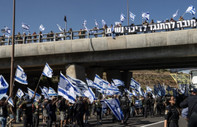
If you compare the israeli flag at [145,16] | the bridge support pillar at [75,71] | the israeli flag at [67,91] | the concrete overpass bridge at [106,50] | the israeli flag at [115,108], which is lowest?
the israeli flag at [115,108]

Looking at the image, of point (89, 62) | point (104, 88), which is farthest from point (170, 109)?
point (89, 62)

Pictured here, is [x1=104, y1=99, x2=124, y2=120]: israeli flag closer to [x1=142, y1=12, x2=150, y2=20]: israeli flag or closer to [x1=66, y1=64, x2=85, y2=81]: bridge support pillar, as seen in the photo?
[x1=66, y1=64, x2=85, y2=81]: bridge support pillar

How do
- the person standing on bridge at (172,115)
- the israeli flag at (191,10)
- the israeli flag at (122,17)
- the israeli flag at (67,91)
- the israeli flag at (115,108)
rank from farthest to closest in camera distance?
the israeli flag at (122,17) < the israeli flag at (191,10) < the israeli flag at (115,108) < the israeli flag at (67,91) < the person standing on bridge at (172,115)

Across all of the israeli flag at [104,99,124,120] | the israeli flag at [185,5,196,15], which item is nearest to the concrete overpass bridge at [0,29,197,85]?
the israeli flag at [185,5,196,15]

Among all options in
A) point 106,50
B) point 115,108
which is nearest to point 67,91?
point 115,108

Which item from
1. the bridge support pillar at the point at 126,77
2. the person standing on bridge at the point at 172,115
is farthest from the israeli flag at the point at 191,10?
the person standing on bridge at the point at 172,115

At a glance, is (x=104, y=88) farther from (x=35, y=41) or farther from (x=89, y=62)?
(x=35, y=41)

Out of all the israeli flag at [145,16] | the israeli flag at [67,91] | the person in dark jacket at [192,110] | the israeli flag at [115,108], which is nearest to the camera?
the person in dark jacket at [192,110]

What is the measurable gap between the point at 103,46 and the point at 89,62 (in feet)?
9.08

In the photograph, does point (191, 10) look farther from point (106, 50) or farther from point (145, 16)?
point (106, 50)

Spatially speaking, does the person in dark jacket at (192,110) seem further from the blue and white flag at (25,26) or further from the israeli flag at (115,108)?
the blue and white flag at (25,26)

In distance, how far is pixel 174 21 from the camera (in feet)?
70.5

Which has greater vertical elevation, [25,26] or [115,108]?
[25,26]

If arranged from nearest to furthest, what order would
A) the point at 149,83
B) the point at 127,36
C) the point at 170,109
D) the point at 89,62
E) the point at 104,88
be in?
the point at 170,109 < the point at 104,88 < the point at 127,36 < the point at 89,62 < the point at 149,83
